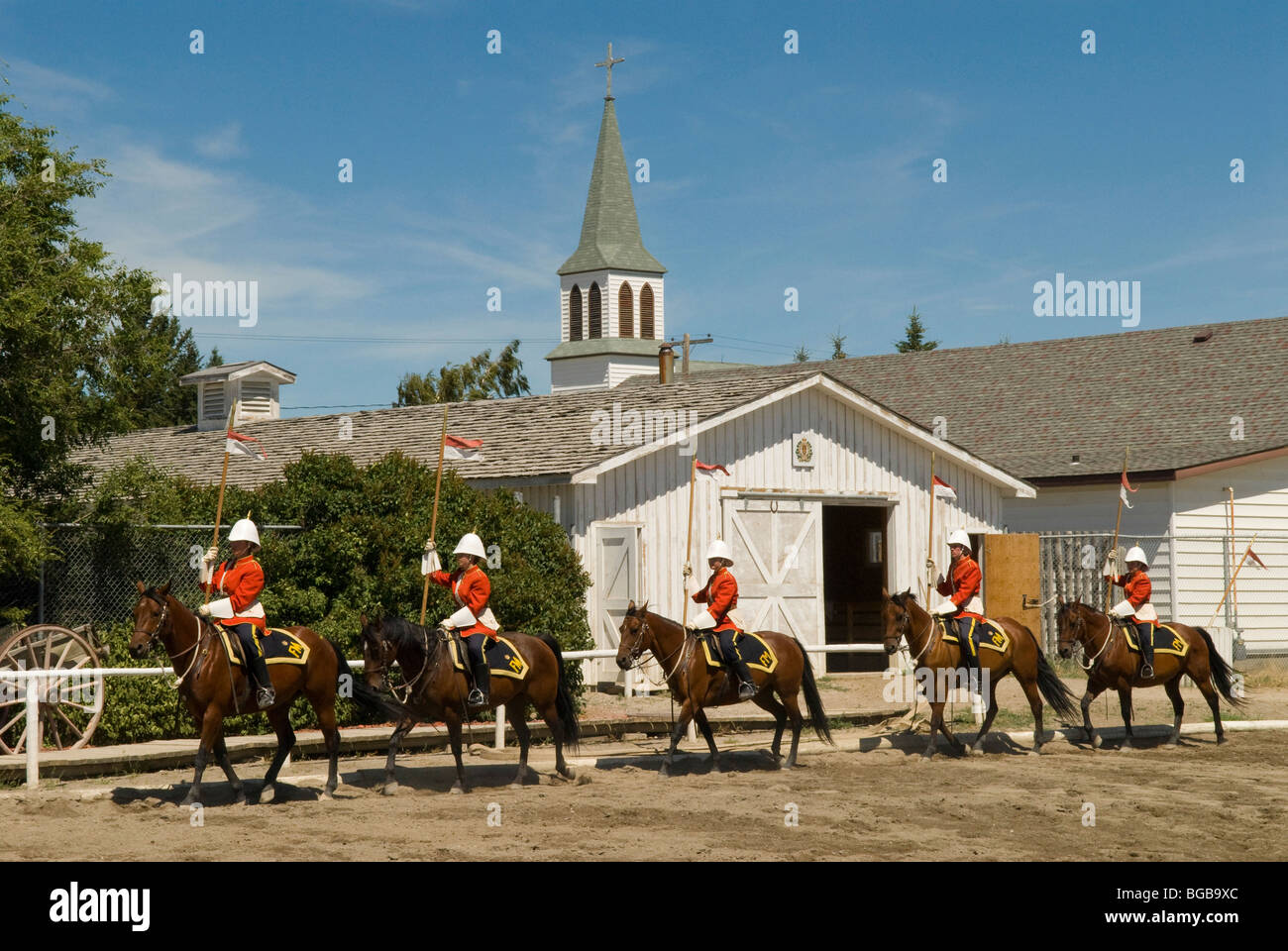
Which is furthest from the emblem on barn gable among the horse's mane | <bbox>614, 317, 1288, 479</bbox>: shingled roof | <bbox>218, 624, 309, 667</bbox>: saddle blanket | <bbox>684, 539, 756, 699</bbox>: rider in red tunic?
<bbox>218, 624, 309, 667</bbox>: saddle blanket

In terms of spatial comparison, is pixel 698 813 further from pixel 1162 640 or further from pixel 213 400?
pixel 213 400

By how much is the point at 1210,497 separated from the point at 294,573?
1712 cm

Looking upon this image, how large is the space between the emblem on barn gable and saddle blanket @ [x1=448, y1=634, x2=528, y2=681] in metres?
10.6

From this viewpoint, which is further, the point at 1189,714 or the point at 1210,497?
the point at 1210,497

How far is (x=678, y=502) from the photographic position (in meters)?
22.8

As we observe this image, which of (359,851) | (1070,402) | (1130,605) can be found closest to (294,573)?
(359,851)

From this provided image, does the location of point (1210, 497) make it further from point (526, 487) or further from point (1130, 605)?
point (526, 487)

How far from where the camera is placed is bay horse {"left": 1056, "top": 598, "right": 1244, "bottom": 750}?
17806 mm

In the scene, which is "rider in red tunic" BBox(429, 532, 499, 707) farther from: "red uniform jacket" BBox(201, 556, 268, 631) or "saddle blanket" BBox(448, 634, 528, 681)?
"red uniform jacket" BBox(201, 556, 268, 631)

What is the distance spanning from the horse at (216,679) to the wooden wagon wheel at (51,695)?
7.52ft

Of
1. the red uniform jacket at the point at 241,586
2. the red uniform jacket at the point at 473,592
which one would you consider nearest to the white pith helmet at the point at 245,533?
the red uniform jacket at the point at 241,586

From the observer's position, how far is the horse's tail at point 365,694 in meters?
14.0

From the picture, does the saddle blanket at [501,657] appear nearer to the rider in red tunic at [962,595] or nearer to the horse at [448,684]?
the horse at [448,684]

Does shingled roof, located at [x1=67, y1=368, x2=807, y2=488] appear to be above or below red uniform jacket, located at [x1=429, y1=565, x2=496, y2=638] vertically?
above
